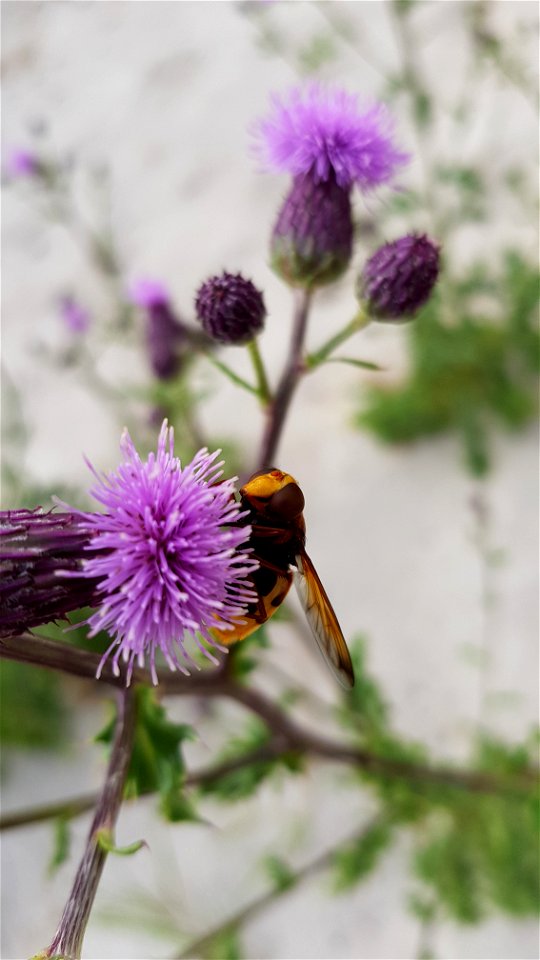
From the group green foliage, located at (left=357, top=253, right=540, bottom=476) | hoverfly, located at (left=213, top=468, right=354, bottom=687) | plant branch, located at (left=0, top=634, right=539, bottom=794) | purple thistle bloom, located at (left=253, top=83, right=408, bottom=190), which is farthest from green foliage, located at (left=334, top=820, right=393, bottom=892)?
purple thistle bloom, located at (left=253, top=83, right=408, bottom=190)

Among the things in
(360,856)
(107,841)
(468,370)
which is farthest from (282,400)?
(468,370)

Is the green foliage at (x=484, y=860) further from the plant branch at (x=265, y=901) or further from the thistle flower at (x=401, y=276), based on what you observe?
the thistle flower at (x=401, y=276)

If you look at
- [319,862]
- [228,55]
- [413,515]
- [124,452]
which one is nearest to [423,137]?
[413,515]

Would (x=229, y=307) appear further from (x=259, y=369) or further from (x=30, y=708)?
(x=30, y=708)

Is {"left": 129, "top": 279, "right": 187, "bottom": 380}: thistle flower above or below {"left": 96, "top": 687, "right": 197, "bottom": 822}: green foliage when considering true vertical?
above

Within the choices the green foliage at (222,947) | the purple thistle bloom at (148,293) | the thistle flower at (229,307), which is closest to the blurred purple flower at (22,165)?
the purple thistle bloom at (148,293)

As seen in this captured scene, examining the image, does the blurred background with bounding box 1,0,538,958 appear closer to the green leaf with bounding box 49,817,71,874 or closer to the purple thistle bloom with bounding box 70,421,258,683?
the green leaf with bounding box 49,817,71,874
